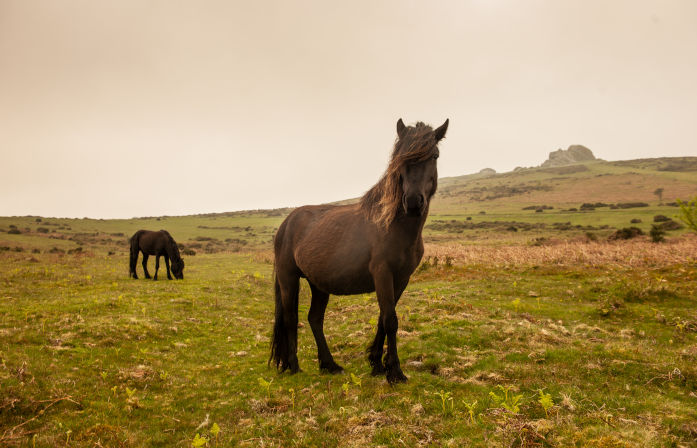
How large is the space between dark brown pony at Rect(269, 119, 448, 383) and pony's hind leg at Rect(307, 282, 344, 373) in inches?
0.8

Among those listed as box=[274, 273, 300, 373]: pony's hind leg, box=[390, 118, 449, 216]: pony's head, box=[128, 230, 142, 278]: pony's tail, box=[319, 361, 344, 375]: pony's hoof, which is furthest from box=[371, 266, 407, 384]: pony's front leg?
box=[128, 230, 142, 278]: pony's tail

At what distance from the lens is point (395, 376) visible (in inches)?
231

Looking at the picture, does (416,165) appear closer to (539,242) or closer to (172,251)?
(172,251)

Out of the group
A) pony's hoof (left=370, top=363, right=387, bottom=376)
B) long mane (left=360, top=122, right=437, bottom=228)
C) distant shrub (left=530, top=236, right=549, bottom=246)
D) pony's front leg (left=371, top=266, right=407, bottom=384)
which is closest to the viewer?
long mane (left=360, top=122, right=437, bottom=228)

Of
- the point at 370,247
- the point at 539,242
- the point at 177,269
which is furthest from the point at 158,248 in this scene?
the point at 539,242

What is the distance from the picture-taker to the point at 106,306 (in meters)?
11.6

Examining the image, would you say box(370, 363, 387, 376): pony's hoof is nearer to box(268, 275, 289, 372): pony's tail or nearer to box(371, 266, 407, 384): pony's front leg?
box(371, 266, 407, 384): pony's front leg

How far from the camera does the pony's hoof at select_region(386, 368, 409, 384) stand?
5.83 meters

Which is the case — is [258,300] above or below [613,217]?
below

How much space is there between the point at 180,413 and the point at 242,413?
1042mm

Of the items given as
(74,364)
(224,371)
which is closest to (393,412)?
(224,371)

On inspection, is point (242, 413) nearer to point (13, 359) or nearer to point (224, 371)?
point (224, 371)

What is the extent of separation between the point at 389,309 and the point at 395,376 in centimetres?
120

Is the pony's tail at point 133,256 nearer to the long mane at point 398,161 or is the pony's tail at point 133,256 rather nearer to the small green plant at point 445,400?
the long mane at point 398,161
